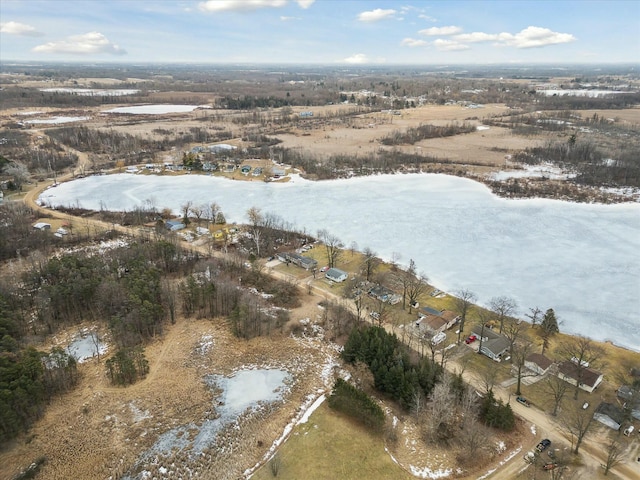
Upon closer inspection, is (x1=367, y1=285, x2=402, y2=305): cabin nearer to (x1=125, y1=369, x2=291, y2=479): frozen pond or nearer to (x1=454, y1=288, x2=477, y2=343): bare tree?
(x1=454, y1=288, x2=477, y2=343): bare tree

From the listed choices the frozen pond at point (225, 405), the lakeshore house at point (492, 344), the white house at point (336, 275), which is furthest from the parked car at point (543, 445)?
the white house at point (336, 275)

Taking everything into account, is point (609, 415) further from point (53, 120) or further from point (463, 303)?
point (53, 120)

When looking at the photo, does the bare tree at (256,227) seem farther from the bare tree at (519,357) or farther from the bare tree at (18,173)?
the bare tree at (18,173)

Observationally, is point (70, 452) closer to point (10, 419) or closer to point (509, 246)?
point (10, 419)

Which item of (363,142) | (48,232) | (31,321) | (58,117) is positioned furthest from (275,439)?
(58,117)

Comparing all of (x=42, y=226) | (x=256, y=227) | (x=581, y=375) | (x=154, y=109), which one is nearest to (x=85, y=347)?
(x=256, y=227)

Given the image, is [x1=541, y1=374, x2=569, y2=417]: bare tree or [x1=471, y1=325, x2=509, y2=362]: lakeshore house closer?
[x1=541, y1=374, x2=569, y2=417]: bare tree

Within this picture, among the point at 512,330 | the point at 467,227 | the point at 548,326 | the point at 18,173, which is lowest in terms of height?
the point at 512,330

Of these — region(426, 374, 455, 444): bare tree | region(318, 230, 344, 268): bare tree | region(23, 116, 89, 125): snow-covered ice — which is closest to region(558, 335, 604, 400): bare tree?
region(426, 374, 455, 444): bare tree
